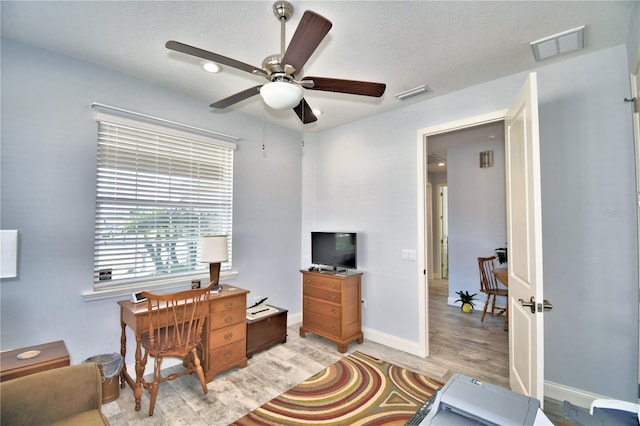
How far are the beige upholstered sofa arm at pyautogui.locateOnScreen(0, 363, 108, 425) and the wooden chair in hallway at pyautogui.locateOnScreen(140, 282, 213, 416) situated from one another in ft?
1.77

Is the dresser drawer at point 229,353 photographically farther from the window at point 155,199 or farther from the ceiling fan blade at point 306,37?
the ceiling fan blade at point 306,37

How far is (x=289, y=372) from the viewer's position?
270 cm

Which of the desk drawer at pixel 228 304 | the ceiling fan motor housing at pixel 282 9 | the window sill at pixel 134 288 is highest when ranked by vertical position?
the ceiling fan motor housing at pixel 282 9

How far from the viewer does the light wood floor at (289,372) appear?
6.96 ft

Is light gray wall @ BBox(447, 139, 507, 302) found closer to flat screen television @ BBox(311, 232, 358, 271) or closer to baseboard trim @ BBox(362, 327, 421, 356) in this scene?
baseboard trim @ BBox(362, 327, 421, 356)

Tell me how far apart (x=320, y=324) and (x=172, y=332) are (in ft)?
5.19

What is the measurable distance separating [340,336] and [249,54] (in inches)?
112

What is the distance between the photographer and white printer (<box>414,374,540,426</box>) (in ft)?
3.08

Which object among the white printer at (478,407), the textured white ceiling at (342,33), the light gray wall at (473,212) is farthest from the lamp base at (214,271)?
the light gray wall at (473,212)

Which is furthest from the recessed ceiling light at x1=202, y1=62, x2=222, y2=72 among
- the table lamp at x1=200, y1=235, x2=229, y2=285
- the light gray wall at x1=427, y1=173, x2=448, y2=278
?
the light gray wall at x1=427, y1=173, x2=448, y2=278

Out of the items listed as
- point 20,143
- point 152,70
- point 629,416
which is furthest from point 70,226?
point 629,416

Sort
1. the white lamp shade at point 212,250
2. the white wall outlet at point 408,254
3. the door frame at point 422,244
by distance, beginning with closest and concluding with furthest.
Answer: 1. the white lamp shade at point 212,250
2. the door frame at point 422,244
3. the white wall outlet at point 408,254

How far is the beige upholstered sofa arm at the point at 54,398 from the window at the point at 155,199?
1.12 metres

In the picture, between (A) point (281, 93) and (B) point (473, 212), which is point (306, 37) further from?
(B) point (473, 212)
